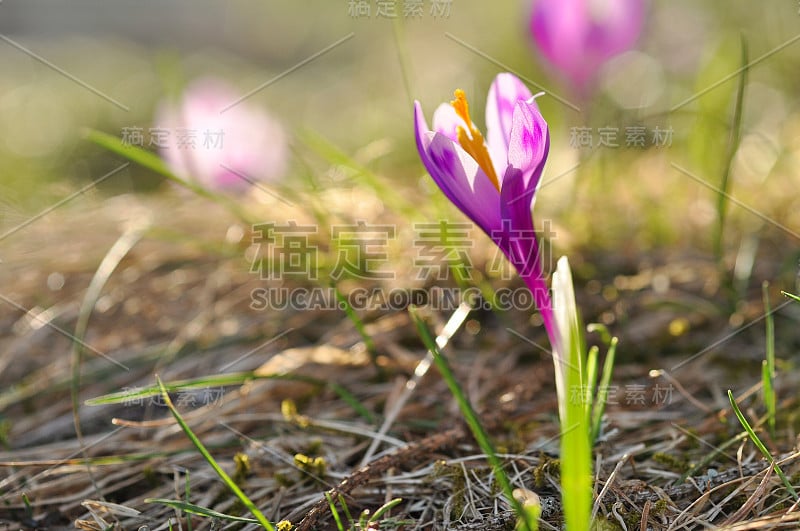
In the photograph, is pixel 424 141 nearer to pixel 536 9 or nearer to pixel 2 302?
pixel 536 9

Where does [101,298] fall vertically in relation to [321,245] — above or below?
below

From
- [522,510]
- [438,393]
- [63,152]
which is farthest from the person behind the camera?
[63,152]

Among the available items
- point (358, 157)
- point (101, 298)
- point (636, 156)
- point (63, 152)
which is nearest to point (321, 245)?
point (358, 157)

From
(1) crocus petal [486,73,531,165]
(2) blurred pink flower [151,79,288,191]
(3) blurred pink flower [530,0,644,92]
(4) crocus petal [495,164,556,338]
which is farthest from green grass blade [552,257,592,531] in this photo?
(2) blurred pink flower [151,79,288,191]

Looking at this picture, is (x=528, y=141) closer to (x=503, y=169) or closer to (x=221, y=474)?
(x=503, y=169)

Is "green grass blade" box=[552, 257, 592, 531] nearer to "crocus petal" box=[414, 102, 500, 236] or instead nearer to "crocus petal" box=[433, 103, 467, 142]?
"crocus petal" box=[414, 102, 500, 236]

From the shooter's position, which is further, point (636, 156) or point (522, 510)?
point (636, 156)

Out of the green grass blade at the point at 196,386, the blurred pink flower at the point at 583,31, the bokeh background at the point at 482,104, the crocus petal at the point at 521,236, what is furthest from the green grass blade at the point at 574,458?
the blurred pink flower at the point at 583,31
